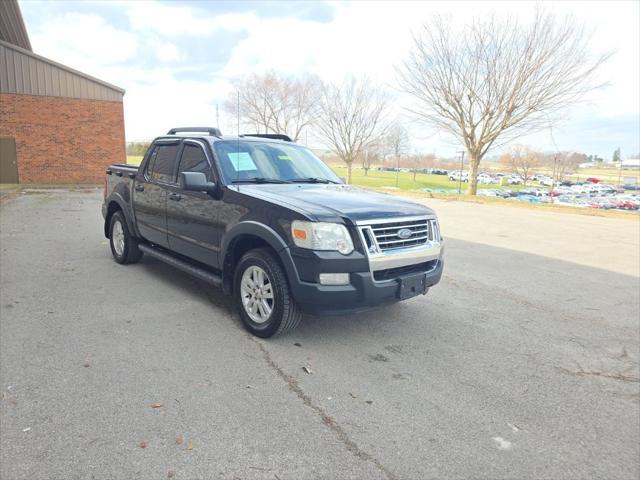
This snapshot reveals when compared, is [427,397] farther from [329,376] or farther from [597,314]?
[597,314]

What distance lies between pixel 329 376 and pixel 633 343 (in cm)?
317

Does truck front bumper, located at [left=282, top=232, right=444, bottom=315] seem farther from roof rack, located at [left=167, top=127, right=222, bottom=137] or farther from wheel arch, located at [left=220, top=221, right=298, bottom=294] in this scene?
roof rack, located at [left=167, top=127, right=222, bottom=137]

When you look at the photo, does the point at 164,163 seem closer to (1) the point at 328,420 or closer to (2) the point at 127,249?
(2) the point at 127,249

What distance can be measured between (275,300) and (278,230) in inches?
24.1

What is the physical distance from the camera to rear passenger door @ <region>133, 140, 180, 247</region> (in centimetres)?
554

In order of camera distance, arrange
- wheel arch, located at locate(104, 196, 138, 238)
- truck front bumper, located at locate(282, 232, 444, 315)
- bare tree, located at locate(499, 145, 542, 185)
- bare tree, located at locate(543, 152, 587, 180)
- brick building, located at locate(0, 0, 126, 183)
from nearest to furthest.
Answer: truck front bumper, located at locate(282, 232, 444, 315) → wheel arch, located at locate(104, 196, 138, 238) → brick building, located at locate(0, 0, 126, 183) → bare tree, located at locate(543, 152, 587, 180) → bare tree, located at locate(499, 145, 542, 185)

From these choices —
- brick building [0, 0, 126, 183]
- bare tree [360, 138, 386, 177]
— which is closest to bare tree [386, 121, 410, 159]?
bare tree [360, 138, 386, 177]

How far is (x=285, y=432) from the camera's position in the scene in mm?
2730

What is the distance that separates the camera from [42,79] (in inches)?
839

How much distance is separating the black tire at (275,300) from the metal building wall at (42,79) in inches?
886

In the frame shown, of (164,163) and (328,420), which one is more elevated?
(164,163)

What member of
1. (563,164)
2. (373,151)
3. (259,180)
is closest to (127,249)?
(259,180)

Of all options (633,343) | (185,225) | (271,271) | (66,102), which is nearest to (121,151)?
(66,102)

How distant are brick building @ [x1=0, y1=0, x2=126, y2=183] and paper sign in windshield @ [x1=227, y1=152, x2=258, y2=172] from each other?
21013 millimetres
